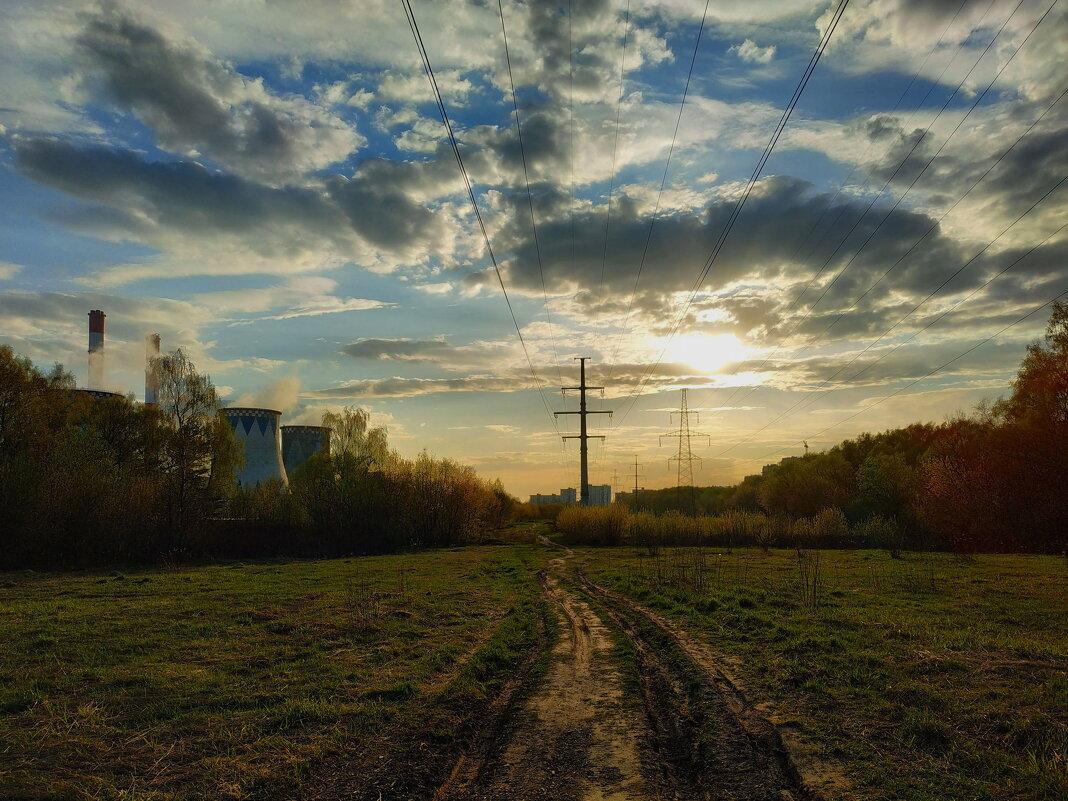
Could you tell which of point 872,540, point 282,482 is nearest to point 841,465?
point 872,540

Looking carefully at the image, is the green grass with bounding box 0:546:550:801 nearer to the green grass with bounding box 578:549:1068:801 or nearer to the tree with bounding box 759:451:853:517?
the green grass with bounding box 578:549:1068:801

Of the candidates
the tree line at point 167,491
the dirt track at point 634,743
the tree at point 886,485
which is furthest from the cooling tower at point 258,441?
the dirt track at point 634,743

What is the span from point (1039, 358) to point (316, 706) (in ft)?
116

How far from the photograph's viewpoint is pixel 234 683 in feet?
32.3

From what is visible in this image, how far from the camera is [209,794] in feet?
20.0

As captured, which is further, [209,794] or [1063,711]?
[1063,711]

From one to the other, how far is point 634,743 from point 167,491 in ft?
129

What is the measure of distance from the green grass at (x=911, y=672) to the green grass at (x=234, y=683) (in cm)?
416

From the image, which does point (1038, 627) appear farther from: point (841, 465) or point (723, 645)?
point (841, 465)

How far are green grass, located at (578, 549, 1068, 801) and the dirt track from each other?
2.14 feet

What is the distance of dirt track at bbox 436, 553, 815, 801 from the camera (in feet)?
20.2

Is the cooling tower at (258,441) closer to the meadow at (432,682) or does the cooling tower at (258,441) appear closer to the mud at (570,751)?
the meadow at (432,682)

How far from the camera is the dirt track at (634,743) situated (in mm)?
6152

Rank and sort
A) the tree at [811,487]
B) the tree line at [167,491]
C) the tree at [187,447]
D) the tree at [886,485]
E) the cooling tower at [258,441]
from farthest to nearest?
the tree at [811,487], the cooling tower at [258,441], the tree at [886,485], the tree at [187,447], the tree line at [167,491]
